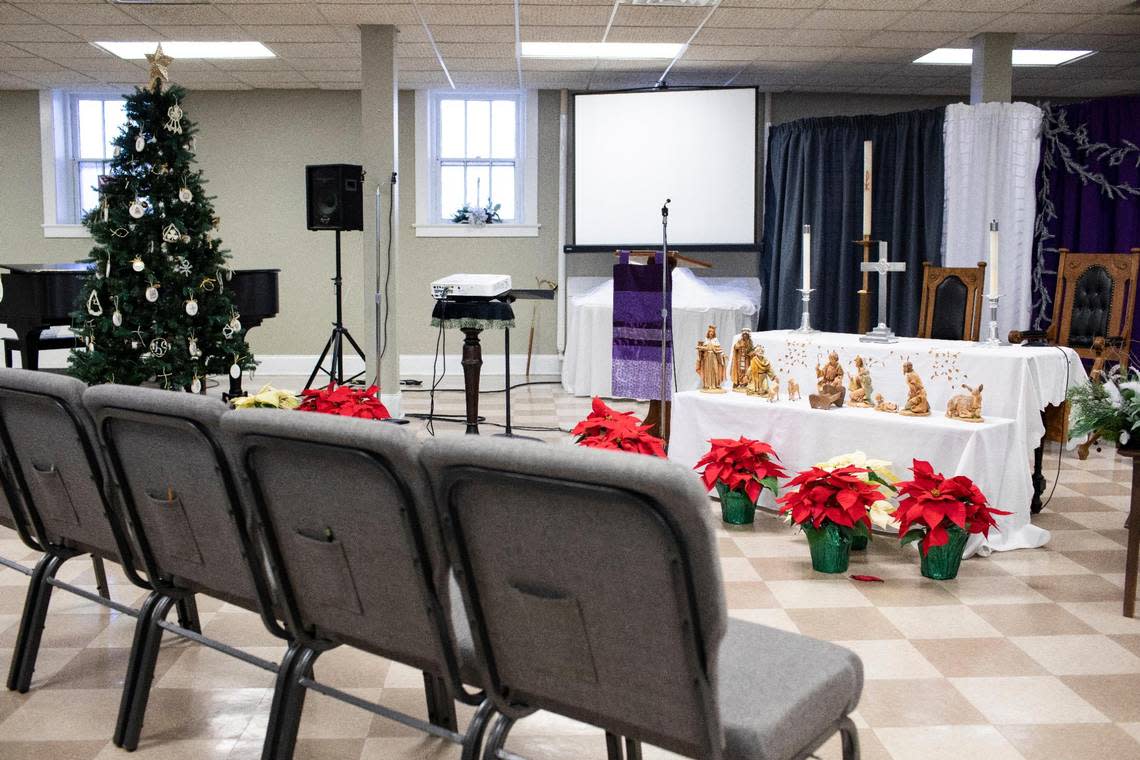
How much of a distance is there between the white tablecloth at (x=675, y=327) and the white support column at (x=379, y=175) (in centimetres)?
179

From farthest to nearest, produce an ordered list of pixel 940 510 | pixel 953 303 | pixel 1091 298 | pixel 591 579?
pixel 1091 298 < pixel 953 303 < pixel 940 510 < pixel 591 579

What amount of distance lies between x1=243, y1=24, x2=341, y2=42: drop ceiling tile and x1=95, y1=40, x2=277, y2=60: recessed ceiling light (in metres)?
0.29

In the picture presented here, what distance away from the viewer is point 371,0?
6.32 metres

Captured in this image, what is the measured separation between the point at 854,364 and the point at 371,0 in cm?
370

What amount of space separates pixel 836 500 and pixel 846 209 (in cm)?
536

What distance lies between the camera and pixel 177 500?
2119mm

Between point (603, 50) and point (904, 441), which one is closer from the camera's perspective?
point (904, 441)


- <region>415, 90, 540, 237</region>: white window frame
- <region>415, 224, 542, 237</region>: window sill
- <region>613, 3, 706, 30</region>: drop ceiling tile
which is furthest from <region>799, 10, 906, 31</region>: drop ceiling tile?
<region>415, 224, 542, 237</region>: window sill

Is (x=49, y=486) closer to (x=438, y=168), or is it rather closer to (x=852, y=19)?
(x=852, y=19)

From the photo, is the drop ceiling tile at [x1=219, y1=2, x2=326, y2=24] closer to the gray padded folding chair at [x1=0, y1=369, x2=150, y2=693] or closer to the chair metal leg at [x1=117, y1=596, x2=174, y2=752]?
the gray padded folding chair at [x1=0, y1=369, x2=150, y2=693]

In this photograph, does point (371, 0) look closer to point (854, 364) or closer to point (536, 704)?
point (854, 364)

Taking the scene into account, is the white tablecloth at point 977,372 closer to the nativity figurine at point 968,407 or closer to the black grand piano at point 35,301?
the nativity figurine at point 968,407

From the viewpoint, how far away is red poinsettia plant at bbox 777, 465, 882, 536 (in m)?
3.77

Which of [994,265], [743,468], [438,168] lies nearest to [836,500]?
[743,468]
